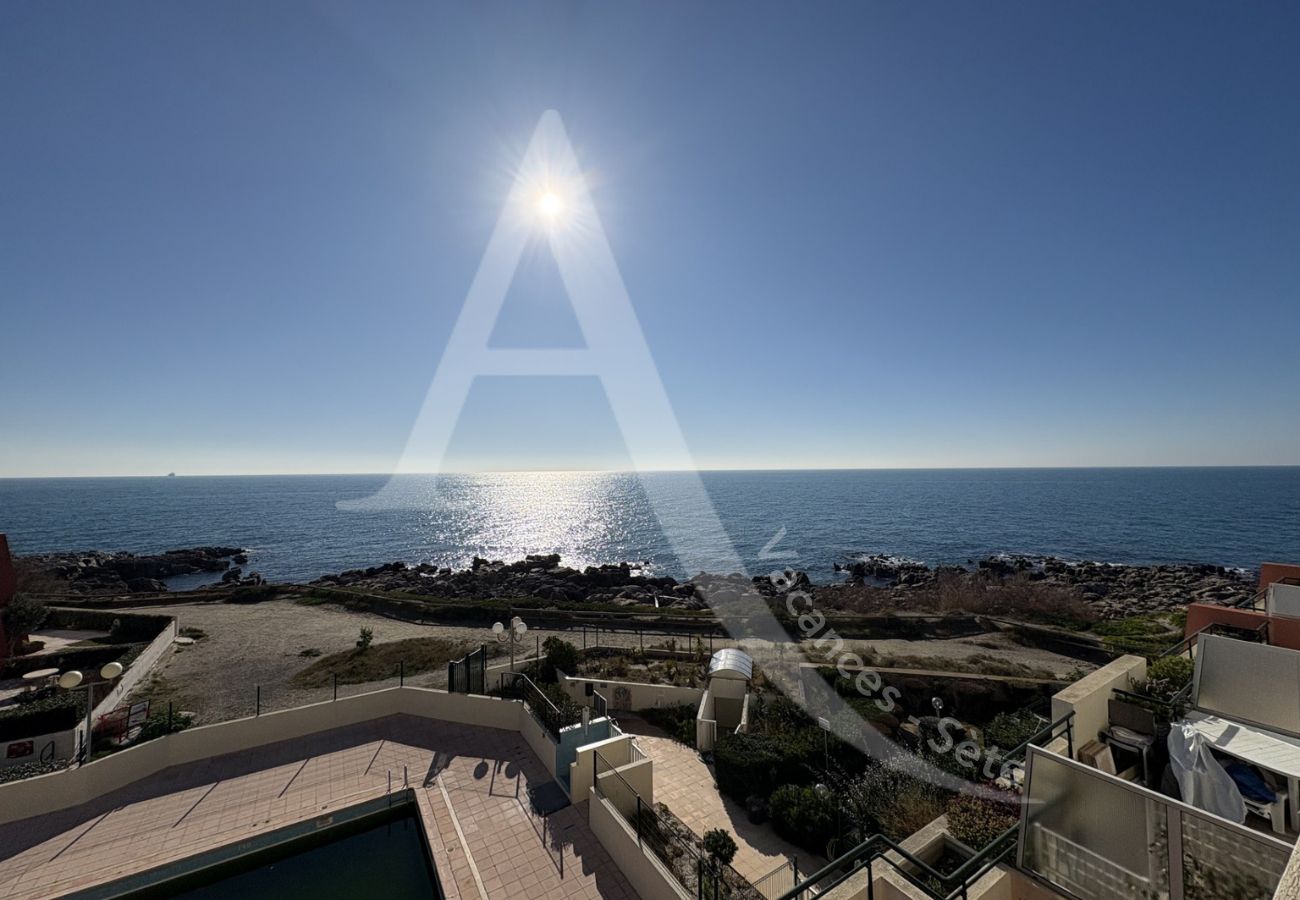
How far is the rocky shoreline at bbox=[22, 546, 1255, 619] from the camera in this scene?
32.1 metres

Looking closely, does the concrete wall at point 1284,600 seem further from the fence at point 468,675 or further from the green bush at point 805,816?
the fence at point 468,675

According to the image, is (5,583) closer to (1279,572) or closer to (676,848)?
(676,848)

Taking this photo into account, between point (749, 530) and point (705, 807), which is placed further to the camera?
point (749, 530)

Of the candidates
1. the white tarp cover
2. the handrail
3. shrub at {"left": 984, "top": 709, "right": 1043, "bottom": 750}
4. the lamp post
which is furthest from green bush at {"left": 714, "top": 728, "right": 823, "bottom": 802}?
the lamp post

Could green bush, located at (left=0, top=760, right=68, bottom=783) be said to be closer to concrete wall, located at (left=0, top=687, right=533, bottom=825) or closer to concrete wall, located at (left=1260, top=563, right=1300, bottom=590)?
concrete wall, located at (left=0, top=687, right=533, bottom=825)

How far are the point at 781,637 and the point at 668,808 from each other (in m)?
14.6

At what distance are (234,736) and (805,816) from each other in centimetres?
1210

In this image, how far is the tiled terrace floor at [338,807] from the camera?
8180 mm

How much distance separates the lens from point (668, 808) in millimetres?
10180

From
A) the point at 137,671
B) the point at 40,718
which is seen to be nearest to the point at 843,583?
the point at 137,671

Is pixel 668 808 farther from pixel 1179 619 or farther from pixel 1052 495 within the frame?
pixel 1052 495

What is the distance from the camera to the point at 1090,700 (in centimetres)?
682

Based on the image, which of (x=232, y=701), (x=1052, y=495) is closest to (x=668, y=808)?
(x=232, y=701)

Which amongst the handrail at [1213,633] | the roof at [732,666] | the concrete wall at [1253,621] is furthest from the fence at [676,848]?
the concrete wall at [1253,621]
